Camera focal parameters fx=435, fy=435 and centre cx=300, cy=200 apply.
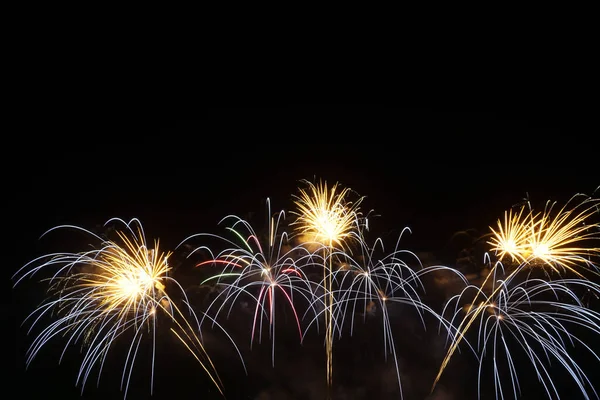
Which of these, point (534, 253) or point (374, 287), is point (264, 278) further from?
point (534, 253)

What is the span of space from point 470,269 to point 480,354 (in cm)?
242

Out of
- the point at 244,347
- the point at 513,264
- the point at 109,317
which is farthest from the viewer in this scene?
the point at 513,264

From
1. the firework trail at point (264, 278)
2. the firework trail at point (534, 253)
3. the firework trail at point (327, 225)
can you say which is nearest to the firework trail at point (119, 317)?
the firework trail at point (264, 278)

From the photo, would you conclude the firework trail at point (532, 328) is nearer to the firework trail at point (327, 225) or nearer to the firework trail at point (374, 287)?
the firework trail at point (374, 287)

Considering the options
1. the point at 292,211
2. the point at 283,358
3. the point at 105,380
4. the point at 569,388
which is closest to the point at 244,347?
the point at 283,358

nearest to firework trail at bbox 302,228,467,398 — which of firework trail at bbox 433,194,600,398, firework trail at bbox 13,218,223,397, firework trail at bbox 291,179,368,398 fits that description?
firework trail at bbox 291,179,368,398

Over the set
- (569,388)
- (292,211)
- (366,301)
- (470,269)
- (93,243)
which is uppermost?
(292,211)

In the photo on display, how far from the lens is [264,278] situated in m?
10.6

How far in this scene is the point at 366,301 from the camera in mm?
10008

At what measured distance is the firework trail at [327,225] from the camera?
9531mm

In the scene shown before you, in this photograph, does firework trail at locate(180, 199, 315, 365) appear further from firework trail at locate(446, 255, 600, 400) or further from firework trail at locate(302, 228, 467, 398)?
firework trail at locate(446, 255, 600, 400)

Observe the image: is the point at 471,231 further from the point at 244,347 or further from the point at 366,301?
the point at 244,347

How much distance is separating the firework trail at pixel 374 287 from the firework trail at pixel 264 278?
2.42ft

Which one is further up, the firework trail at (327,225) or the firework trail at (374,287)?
the firework trail at (327,225)
